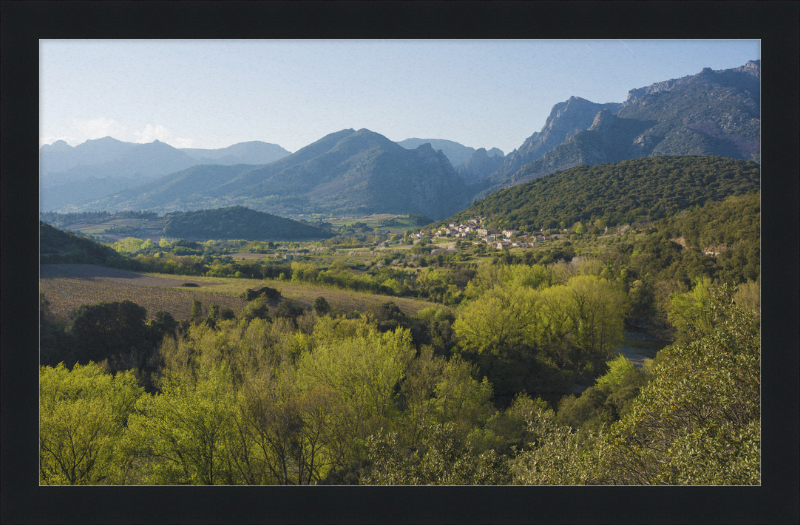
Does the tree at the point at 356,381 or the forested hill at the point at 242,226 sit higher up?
the forested hill at the point at 242,226

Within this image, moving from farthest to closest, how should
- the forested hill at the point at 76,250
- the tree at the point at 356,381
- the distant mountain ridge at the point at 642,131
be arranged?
the distant mountain ridge at the point at 642,131, the forested hill at the point at 76,250, the tree at the point at 356,381

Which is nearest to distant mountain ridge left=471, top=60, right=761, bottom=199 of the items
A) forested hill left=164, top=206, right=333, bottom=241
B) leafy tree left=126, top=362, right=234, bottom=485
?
leafy tree left=126, top=362, right=234, bottom=485

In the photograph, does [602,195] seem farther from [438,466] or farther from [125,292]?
[125,292]

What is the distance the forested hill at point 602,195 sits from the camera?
18719mm

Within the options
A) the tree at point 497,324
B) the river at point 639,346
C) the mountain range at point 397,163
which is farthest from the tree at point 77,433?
the river at point 639,346

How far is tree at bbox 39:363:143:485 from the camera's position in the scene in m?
5.62

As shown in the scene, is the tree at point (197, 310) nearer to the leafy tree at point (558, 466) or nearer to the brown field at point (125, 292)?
the brown field at point (125, 292)

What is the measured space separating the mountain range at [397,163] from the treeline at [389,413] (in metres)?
4.36

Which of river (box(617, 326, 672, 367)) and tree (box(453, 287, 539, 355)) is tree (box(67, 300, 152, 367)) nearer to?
tree (box(453, 287, 539, 355))

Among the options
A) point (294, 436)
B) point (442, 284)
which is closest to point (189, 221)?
point (442, 284)

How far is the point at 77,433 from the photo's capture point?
602 centimetres

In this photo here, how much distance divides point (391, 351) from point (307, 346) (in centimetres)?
244

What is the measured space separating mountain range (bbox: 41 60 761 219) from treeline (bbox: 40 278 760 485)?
4.36 meters

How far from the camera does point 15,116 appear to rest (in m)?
3.09
